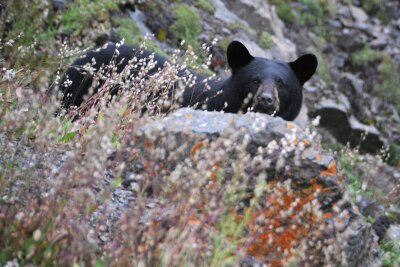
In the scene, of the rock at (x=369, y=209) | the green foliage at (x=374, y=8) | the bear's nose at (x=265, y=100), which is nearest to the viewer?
the bear's nose at (x=265, y=100)

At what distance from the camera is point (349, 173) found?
10.9m

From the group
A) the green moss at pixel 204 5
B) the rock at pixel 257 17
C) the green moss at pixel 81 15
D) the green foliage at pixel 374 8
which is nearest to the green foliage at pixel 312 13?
the green foliage at pixel 374 8

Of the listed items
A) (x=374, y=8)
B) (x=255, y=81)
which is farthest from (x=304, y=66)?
(x=374, y=8)

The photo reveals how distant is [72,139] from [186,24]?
8.29 metres

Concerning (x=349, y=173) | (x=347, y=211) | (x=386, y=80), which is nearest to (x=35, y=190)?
(x=347, y=211)

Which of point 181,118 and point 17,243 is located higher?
point 17,243

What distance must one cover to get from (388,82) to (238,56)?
13204 mm

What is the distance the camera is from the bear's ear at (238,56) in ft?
20.9

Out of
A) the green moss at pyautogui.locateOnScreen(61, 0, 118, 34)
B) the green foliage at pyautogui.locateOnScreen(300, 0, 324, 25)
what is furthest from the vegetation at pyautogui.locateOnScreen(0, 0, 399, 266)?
the green foliage at pyautogui.locateOnScreen(300, 0, 324, 25)

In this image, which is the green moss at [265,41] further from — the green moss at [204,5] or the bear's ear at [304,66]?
the bear's ear at [304,66]

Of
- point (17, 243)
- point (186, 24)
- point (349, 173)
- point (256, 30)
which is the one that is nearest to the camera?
point (17, 243)

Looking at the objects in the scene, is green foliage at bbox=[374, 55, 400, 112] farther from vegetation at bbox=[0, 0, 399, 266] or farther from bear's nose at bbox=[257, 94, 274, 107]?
vegetation at bbox=[0, 0, 399, 266]

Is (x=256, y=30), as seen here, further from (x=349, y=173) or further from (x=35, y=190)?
(x=35, y=190)

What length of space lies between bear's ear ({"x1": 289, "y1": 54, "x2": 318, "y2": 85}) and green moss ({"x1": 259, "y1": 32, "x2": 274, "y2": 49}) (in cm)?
763
